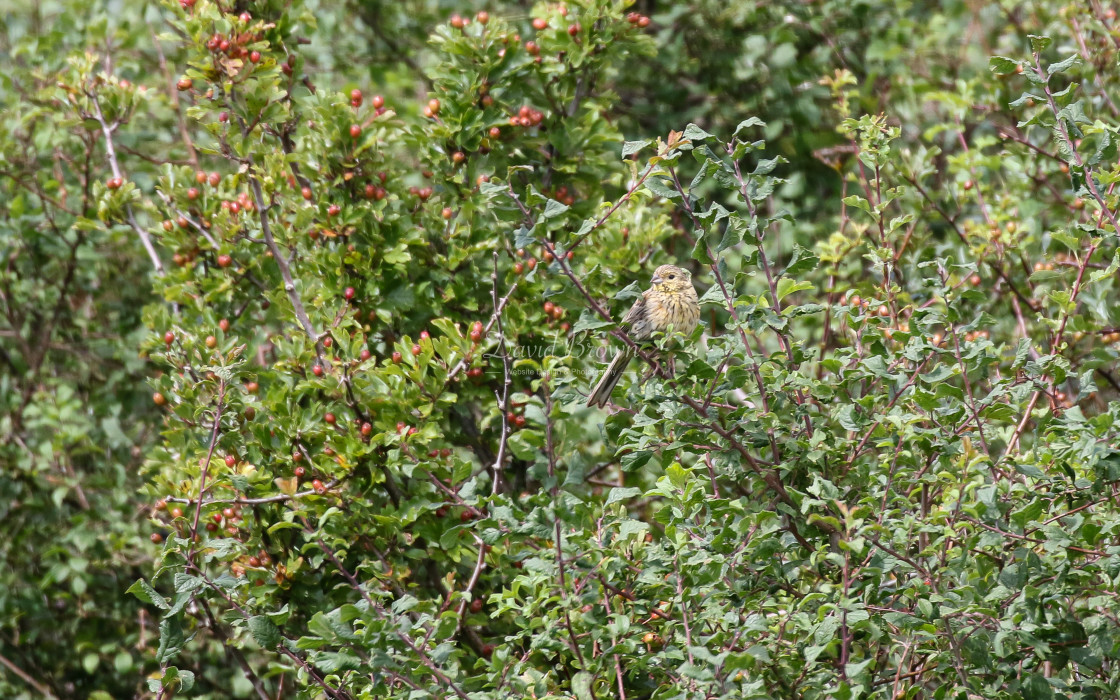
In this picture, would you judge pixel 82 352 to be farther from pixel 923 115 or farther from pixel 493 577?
pixel 923 115

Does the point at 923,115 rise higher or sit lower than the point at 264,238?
lower

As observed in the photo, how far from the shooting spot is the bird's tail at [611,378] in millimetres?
3738

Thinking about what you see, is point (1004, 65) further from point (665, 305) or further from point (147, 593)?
point (147, 593)

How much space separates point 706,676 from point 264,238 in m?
2.39

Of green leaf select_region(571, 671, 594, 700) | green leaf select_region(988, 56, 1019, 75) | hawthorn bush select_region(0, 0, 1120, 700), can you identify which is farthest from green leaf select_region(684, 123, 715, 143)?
green leaf select_region(571, 671, 594, 700)

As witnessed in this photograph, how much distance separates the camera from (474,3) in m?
7.50

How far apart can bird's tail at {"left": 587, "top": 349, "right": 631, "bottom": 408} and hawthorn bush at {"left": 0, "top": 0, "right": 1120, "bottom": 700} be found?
0.06 metres

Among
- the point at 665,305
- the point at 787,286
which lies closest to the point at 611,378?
the point at 665,305

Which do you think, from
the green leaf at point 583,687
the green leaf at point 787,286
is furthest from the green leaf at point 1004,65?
the green leaf at point 583,687

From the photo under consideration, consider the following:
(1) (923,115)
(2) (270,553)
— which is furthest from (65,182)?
(1) (923,115)

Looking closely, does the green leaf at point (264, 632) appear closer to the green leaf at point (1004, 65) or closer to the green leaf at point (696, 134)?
the green leaf at point (696, 134)

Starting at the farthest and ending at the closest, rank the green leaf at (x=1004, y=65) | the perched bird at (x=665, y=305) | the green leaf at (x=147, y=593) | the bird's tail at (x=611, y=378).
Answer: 1. the perched bird at (x=665, y=305)
2. the bird's tail at (x=611, y=378)
3. the green leaf at (x=1004, y=65)
4. the green leaf at (x=147, y=593)

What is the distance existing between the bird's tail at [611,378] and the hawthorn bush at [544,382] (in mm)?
63

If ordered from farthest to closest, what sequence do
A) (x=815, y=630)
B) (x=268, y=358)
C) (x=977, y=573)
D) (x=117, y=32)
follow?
1. (x=117, y=32)
2. (x=268, y=358)
3. (x=977, y=573)
4. (x=815, y=630)
